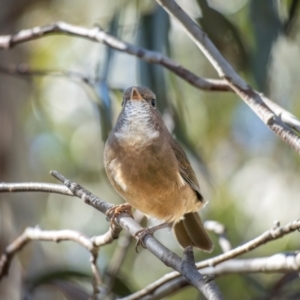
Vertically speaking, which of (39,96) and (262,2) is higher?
(39,96)

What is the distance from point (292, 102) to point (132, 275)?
6.10 ft

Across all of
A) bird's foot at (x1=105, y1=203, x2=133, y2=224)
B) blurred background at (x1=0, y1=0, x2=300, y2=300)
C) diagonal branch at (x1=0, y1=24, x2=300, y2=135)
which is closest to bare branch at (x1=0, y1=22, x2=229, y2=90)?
diagonal branch at (x1=0, y1=24, x2=300, y2=135)

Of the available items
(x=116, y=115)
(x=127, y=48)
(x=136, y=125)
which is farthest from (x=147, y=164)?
(x=116, y=115)

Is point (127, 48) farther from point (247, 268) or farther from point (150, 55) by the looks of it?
point (247, 268)

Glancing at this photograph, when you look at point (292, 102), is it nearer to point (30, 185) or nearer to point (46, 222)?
point (46, 222)

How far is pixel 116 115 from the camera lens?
4316 mm

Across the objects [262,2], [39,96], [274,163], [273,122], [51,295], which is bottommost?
[273,122]

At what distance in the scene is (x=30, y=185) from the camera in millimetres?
2047

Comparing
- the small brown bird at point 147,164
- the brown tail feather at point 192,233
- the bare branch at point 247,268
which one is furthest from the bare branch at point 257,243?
the brown tail feather at point 192,233

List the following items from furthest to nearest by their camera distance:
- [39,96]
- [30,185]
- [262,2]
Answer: [39,96], [262,2], [30,185]

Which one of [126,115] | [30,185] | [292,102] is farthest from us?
[292,102]

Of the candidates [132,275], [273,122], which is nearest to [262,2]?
[273,122]

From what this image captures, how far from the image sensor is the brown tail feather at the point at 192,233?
10.4 ft

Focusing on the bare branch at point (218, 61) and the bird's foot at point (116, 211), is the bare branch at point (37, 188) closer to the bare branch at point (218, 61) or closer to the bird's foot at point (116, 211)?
the bird's foot at point (116, 211)
